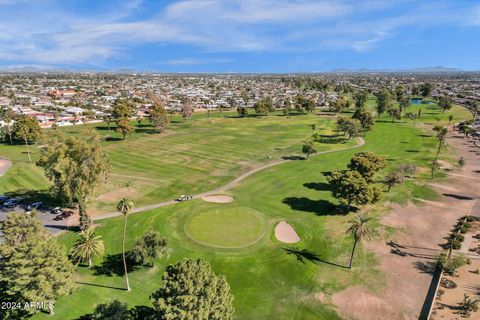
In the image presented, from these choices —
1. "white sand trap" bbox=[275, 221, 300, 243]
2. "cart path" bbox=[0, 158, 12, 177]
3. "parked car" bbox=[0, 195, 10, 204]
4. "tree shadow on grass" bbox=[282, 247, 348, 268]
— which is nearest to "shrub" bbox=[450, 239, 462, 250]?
"tree shadow on grass" bbox=[282, 247, 348, 268]

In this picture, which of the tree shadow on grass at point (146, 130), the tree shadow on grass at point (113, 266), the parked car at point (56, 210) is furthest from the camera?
the tree shadow on grass at point (146, 130)

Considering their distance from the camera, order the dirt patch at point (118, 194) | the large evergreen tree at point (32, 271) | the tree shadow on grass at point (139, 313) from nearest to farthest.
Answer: the large evergreen tree at point (32, 271), the tree shadow on grass at point (139, 313), the dirt patch at point (118, 194)

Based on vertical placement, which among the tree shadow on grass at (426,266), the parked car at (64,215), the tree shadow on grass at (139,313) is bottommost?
the tree shadow on grass at (426,266)

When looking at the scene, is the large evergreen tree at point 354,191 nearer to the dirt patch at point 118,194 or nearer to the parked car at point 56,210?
the dirt patch at point 118,194

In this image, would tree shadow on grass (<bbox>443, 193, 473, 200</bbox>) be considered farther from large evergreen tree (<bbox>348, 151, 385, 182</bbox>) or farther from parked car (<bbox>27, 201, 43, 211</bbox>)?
parked car (<bbox>27, 201, 43, 211</bbox>)

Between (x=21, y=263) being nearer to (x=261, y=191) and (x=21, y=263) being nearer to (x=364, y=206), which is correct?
(x=261, y=191)

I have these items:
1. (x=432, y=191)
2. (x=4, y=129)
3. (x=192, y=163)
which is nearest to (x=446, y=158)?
(x=432, y=191)

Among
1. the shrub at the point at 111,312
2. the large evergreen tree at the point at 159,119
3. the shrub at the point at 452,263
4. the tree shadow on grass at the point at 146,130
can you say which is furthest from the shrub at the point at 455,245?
the tree shadow on grass at the point at 146,130
